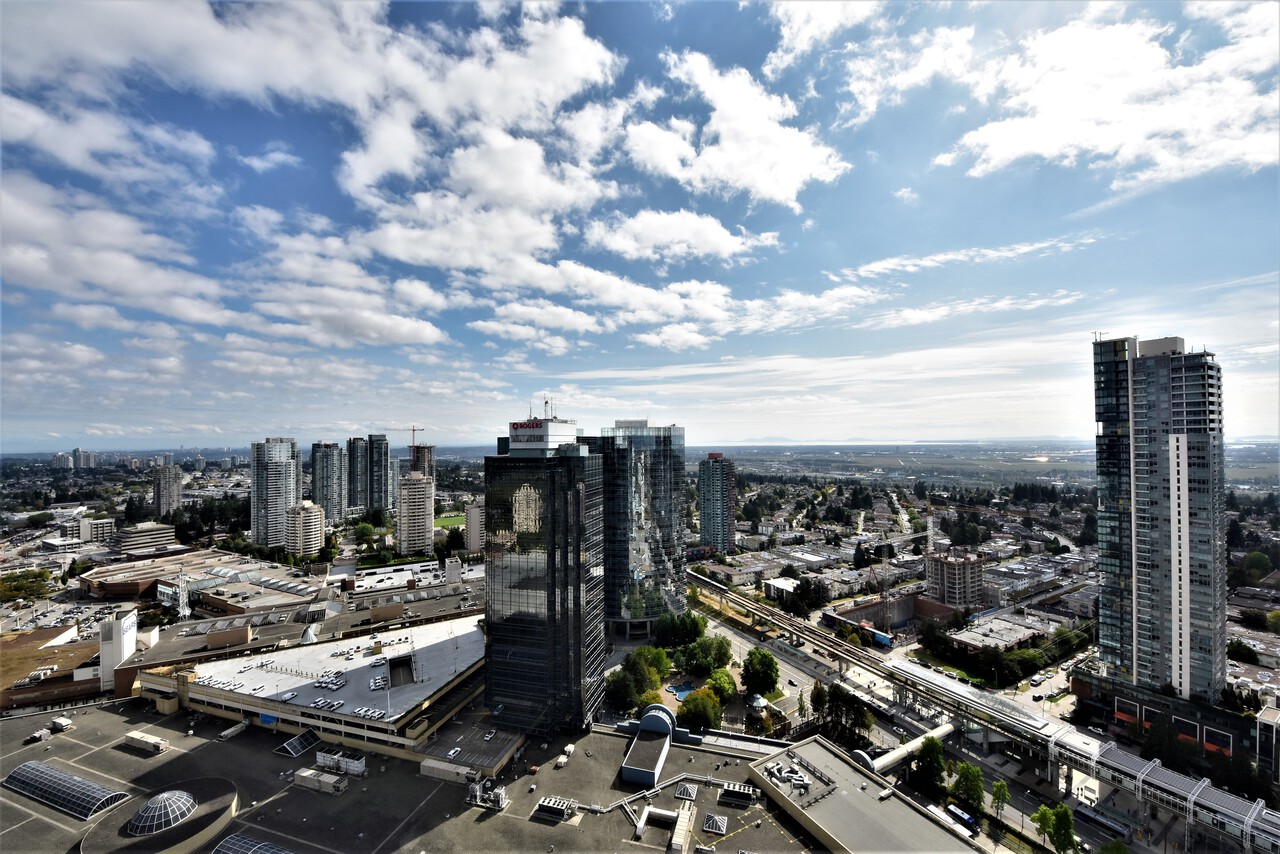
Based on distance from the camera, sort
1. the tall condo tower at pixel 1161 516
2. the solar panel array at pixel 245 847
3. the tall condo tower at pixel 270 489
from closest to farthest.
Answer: the solar panel array at pixel 245 847
the tall condo tower at pixel 1161 516
the tall condo tower at pixel 270 489

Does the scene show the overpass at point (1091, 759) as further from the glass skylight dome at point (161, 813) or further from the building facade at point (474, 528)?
the building facade at point (474, 528)

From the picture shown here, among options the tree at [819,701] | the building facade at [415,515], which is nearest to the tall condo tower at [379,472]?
the building facade at [415,515]

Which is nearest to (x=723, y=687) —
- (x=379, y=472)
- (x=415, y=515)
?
(x=415, y=515)

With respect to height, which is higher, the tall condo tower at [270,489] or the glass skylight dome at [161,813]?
the tall condo tower at [270,489]

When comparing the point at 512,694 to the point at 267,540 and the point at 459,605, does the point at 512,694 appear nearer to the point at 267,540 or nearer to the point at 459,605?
the point at 459,605

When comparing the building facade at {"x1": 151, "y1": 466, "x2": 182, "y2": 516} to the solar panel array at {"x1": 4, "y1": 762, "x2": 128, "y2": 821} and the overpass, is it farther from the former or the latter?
the overpass

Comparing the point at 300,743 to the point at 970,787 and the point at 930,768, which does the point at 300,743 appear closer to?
the point at 930,768

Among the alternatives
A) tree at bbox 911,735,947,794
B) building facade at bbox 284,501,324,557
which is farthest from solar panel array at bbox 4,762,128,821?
building facade at bbox 284,501,324,557
